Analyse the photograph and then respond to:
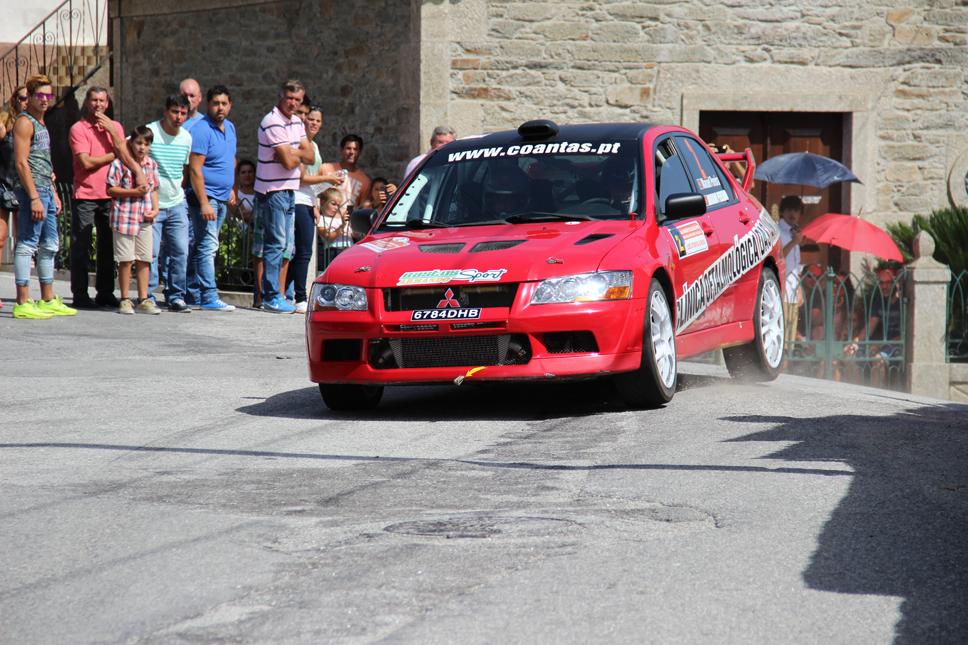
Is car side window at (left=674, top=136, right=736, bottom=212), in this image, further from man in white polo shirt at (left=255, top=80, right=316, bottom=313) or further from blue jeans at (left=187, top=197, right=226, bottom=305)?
blue jeans at (left=187, top=197, right=226, bottom=305)

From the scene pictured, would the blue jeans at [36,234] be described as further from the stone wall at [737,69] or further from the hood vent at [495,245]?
the stone wall at [737,69]

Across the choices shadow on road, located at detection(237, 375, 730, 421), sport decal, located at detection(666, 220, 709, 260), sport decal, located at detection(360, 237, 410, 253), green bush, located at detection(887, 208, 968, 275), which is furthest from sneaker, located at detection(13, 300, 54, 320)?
green bush, located at detection(887, 208, 968, 275)

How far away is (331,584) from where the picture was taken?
466cm

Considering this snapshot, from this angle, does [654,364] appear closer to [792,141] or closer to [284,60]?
[792,141]

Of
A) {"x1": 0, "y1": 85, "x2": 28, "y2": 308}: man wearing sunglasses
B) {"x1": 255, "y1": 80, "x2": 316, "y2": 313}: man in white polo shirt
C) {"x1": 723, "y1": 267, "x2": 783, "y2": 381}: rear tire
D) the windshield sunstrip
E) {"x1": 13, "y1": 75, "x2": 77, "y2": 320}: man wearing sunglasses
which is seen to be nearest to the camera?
the windshield sunstrip

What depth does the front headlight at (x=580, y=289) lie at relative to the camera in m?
8.33

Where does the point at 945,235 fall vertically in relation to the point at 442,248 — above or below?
below

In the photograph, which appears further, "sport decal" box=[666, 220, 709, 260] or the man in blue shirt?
the man in blue shirt

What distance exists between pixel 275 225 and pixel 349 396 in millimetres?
6175

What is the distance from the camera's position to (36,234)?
13.6 meters

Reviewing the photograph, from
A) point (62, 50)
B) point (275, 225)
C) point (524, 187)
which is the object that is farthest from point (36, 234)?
point (62, 50)

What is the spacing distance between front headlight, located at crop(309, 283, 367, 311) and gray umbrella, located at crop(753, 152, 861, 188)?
28.6 feet

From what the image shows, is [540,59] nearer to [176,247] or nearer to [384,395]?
[176,247]

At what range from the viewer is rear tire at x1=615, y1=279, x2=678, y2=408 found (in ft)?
28.1
